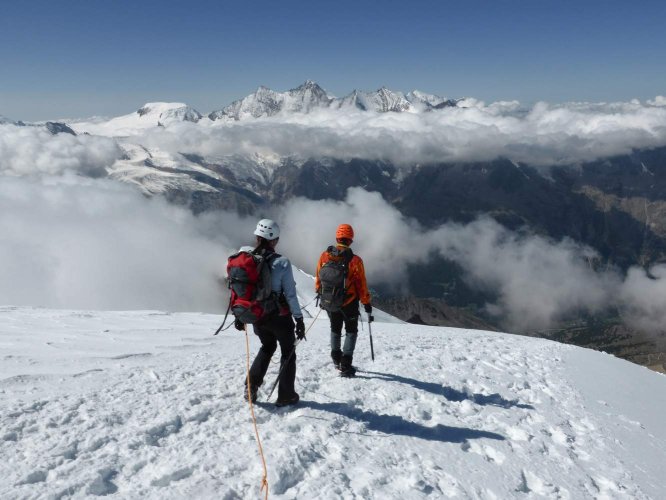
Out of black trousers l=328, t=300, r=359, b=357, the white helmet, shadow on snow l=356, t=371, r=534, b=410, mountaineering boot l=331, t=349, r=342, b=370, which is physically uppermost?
the white helmet

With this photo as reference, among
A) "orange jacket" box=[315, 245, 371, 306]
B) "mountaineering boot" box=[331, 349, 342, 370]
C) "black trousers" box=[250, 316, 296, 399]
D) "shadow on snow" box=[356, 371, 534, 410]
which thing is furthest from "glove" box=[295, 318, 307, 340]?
"shadow on snow" box=[356, 371, 534, 410]

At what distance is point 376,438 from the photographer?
7.50 meters

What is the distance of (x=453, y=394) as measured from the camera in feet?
33.5

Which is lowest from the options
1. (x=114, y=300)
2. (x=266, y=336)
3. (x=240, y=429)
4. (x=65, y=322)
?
(x=114, y=300)

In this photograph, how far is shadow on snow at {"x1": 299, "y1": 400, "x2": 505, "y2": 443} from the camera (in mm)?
7816

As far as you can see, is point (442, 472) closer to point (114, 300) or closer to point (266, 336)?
point (266, 336)

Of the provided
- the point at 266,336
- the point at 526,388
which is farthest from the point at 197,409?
A: the point at 526,388

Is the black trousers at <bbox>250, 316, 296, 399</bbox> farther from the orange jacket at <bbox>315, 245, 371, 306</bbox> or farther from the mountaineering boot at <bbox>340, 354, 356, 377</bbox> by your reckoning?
the mountaineering boot at <bbox>340, 354, 356, 377</bbox>

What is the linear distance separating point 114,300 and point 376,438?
690ft

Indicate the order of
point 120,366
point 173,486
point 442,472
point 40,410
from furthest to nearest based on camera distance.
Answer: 1. point 120,366
2. point 40,410
3. point 442,472
4. point 173,486

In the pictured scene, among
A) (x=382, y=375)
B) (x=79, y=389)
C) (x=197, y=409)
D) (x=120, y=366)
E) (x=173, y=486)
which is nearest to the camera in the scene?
(x=173, y=486)

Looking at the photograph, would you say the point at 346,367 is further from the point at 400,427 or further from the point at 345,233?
the point at 345,233

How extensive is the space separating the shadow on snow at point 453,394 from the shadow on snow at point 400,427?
173 centimetres

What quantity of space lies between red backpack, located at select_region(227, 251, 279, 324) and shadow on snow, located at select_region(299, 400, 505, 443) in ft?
7.53
